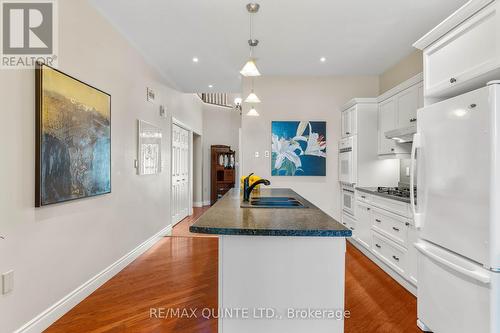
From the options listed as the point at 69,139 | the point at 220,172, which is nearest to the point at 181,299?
the point at 69,139

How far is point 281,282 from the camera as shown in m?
1.53

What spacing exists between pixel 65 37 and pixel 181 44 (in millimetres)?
1524

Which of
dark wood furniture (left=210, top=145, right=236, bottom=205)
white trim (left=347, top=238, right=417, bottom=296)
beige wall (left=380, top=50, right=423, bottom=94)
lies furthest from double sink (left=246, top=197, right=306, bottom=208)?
dark wood furniture (left=210, top=145, right=236, bottom=205)

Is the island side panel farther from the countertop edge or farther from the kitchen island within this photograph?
the countertop edge

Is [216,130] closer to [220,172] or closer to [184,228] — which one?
[220,172]

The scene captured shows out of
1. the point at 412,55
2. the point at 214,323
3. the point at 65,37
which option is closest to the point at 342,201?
the point at 412,55

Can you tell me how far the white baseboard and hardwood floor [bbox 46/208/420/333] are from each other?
0.16ft

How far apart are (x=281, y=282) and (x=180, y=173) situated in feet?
17.3

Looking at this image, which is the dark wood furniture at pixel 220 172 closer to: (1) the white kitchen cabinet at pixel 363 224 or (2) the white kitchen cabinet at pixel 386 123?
(1) the white kitchen cabinet at pixel 363 224

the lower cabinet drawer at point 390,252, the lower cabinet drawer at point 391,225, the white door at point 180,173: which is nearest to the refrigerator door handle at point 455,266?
the lower cabinet drawer at point 391,225

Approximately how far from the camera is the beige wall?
3822 mm

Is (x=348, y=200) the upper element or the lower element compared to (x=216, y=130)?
lower

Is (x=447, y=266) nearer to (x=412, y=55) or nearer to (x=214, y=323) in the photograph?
(x=214, y=323)

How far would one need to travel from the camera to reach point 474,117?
172cm
